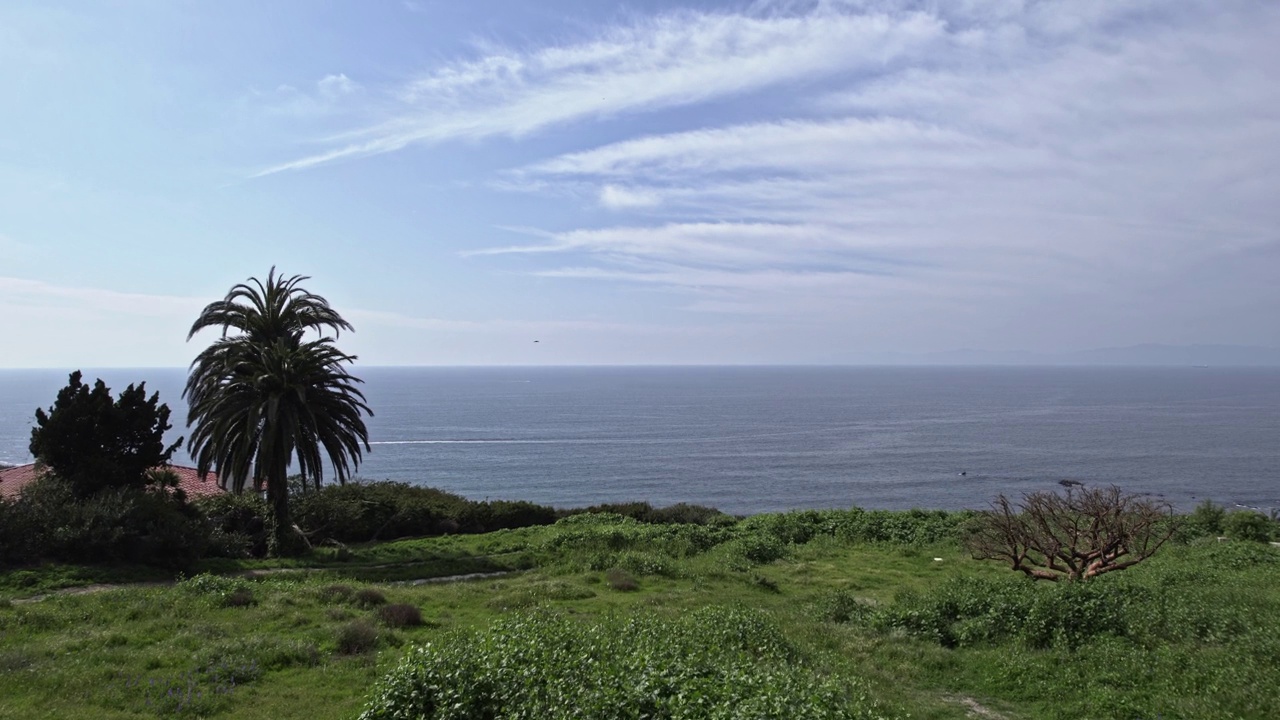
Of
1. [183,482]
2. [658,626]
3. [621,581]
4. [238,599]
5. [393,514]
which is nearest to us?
[658,626]

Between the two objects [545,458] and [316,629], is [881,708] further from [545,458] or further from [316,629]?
[545,458]

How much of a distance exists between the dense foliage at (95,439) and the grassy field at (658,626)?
5832 mm

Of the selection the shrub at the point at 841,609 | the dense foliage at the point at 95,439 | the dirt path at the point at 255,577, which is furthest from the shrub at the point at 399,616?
the dense foliage at the point at 95,439

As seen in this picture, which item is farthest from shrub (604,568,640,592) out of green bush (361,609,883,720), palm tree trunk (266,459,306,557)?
palm tree trunk (266,459,306,557)

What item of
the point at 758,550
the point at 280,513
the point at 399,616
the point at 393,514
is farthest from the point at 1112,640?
the point at 393,514

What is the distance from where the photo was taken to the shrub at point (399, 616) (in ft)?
51.8

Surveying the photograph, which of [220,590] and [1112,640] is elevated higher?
[220,590]

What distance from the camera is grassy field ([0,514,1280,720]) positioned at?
10.9 m

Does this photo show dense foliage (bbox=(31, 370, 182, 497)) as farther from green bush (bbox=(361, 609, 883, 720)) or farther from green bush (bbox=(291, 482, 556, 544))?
green bush (bbox=(361, 609, 883, 720))

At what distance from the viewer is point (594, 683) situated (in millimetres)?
8625

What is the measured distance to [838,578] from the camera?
941 inches

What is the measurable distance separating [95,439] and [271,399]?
608 cm

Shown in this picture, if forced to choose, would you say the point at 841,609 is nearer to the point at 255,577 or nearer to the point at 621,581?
the point at 621,581

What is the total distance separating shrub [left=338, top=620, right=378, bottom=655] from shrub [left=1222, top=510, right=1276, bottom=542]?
116ft
